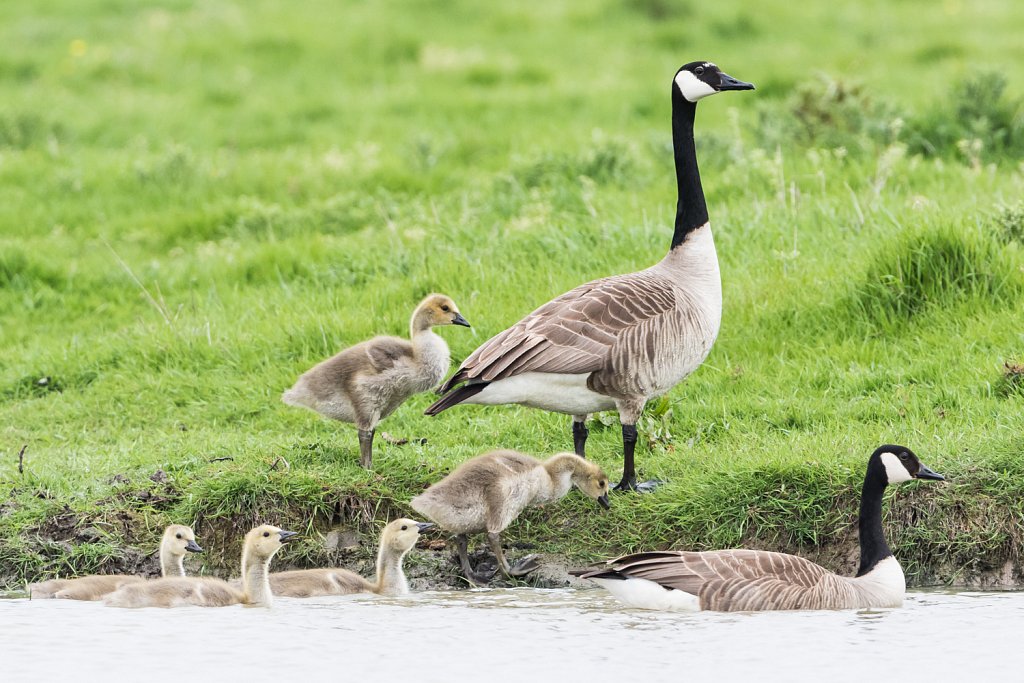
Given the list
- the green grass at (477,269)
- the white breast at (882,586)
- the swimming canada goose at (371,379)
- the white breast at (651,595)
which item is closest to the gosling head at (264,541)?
the green grass at (477,269)

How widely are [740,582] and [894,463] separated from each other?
1.07 m

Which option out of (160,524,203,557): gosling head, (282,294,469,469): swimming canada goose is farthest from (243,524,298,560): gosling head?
(282,294,469,469): swimming canada goose

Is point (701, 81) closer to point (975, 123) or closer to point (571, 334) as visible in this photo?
point (571, 334)

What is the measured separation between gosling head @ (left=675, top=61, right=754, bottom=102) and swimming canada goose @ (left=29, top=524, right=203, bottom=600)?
4317 millimetres

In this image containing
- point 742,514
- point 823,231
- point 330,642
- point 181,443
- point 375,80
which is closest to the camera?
point 330,642

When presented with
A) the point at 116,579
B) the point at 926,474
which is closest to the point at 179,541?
the point at 116,579

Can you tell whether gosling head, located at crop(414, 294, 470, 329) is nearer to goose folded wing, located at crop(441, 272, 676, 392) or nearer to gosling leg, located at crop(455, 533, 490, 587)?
goose folded wing, located at crop(441, 272, 676, 392)

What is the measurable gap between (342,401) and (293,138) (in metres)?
10.4

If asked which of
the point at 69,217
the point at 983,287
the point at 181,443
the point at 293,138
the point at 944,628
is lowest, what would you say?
the point at 944,628

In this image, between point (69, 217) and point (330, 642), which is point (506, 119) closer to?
point (69, 217)

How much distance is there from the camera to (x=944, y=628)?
6539 millimetres

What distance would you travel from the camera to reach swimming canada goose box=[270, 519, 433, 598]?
7.32 meters

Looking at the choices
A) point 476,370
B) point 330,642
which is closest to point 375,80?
point 476,370

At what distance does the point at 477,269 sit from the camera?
11438 millimetres
